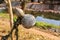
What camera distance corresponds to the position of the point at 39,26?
28.7 ft

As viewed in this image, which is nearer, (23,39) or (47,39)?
(23,39)

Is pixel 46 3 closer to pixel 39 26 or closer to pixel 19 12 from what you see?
pixel 39 26

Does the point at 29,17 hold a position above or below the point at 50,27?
above

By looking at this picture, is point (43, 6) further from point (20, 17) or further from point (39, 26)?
point (20, 17)

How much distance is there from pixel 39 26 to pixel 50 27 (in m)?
0.56

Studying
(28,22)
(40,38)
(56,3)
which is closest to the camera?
(28,22)

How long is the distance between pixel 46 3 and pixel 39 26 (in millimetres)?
11563

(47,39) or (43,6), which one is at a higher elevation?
(47,39)

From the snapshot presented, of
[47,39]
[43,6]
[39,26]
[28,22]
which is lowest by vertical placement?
[43,6]

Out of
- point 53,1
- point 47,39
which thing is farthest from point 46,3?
point 47,39

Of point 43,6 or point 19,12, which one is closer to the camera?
point 19,12

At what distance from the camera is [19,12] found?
1.52 meters

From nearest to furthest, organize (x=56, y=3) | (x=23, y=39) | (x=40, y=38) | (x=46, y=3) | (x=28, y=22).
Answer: (x=28, y=22) → (x=23, y=39) → (x=40, y=38) → (x=56, y=3) → (x=46, y=3)

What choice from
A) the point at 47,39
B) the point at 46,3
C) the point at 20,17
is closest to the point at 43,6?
the point at 46,3
